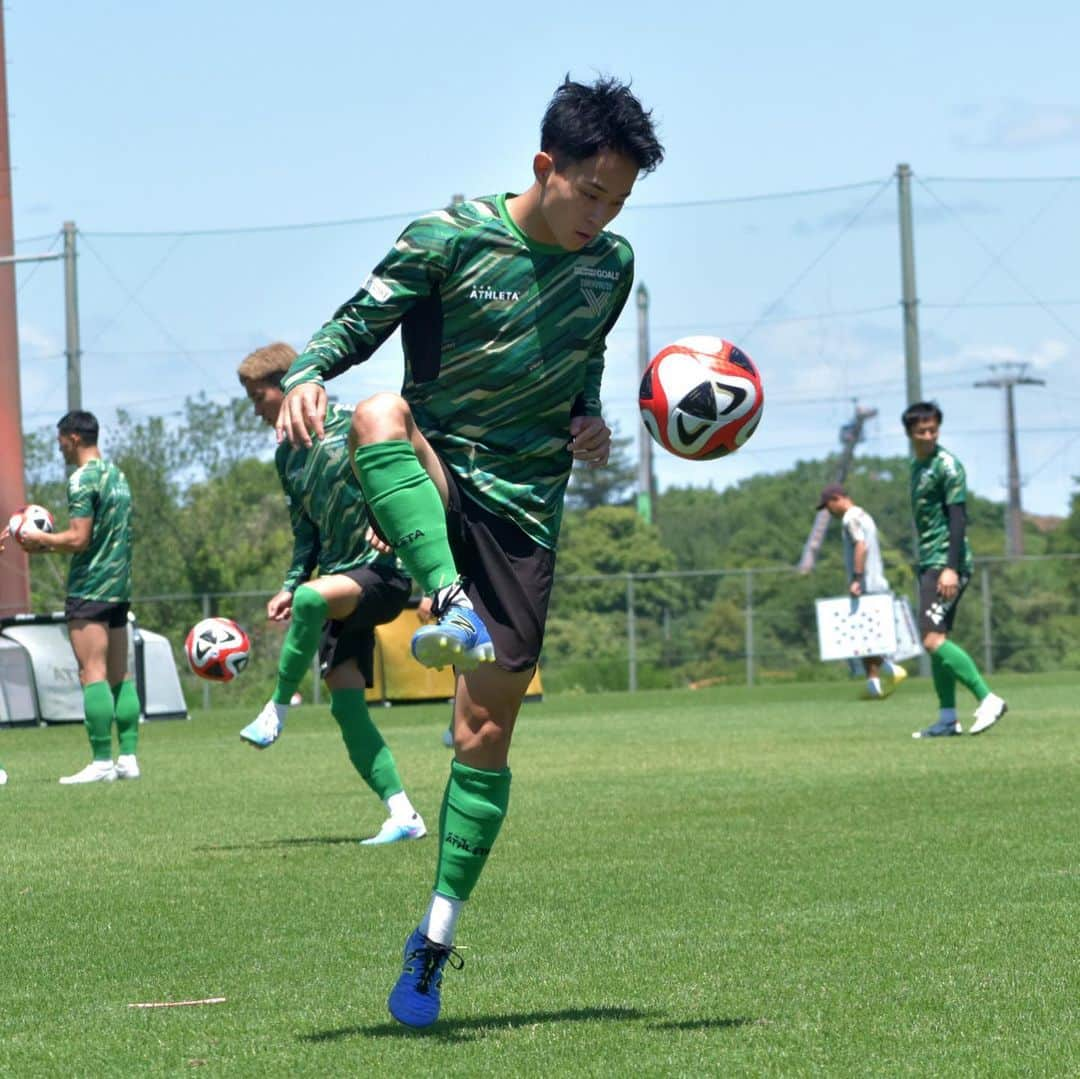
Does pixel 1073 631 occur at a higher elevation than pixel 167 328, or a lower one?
lower

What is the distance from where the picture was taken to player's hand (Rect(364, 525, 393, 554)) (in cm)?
787

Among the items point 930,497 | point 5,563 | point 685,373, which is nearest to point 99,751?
point 930,497

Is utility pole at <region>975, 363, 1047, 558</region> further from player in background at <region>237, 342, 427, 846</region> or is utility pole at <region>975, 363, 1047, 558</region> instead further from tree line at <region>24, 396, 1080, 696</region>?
player in background at <region>237, 342, 427, 846</region>

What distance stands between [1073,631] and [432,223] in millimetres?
29242

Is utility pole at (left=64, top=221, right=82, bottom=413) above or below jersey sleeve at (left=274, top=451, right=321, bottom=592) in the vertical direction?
above

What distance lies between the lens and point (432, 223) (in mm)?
4887

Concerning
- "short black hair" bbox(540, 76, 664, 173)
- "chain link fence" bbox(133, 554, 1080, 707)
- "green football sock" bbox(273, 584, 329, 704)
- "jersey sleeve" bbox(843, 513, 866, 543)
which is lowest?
"chain link fence" bbox(133, 554, 1080, 707)

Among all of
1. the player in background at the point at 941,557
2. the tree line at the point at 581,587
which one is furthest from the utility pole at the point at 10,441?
the player in background at the point at 941,557

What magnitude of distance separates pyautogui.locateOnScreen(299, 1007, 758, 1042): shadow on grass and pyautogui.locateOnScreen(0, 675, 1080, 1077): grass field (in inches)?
0.5

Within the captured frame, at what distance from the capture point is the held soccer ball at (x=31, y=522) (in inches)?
524

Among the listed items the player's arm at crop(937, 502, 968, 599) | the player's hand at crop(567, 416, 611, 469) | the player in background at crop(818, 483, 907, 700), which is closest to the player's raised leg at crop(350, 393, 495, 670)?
the player's hand at crop(567, 416, 611, 469)

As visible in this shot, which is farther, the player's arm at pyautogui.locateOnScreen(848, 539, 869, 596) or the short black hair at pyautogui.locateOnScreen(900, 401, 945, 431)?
the player's arm at pyautogui.locateOnScreen(848, 539, 869, 596)

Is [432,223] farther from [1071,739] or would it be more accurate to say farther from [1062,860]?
[1071,739]

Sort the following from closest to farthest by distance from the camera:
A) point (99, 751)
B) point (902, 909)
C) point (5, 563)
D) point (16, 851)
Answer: point (902, 909), point (16, 851), point (99, 751), point (5, 563)
